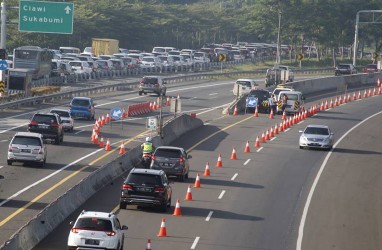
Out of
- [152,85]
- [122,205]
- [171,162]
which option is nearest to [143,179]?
[122,205]

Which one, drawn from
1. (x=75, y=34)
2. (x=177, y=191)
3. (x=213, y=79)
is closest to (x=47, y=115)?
(x=177, y=191)

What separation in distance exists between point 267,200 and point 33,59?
49.3m

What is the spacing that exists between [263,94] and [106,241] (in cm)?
4681

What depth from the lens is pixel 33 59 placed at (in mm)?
83250

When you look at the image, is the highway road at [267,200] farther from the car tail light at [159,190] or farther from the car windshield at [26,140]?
the car windshield at [26,140]

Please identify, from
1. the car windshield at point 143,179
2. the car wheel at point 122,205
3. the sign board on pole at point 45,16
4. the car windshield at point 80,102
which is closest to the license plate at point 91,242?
the car windshield at point 143,179

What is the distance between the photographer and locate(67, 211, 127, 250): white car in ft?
80.6

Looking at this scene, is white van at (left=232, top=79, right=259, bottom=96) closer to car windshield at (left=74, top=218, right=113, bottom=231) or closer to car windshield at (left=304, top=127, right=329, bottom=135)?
car windshield at (left=304, top=127, right=329, bottom=135)

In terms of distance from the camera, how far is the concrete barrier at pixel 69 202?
25.3 metres

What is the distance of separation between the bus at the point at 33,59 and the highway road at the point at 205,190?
67.0 ft

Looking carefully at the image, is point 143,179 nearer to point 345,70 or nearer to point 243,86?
point 243,86

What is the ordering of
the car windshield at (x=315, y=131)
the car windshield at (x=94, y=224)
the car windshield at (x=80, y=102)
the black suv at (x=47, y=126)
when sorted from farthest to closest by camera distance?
the car windshield at (x=80, y=102)
the car windshield at (x=315, y=131)
the black suv at (x=47, y=126)
the car windshield at (x=94, y=224)

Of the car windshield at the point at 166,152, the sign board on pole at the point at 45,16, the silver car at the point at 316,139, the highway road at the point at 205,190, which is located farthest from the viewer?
the sign board on pole at the point at 45,16

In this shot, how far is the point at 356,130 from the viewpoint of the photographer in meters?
64.2
